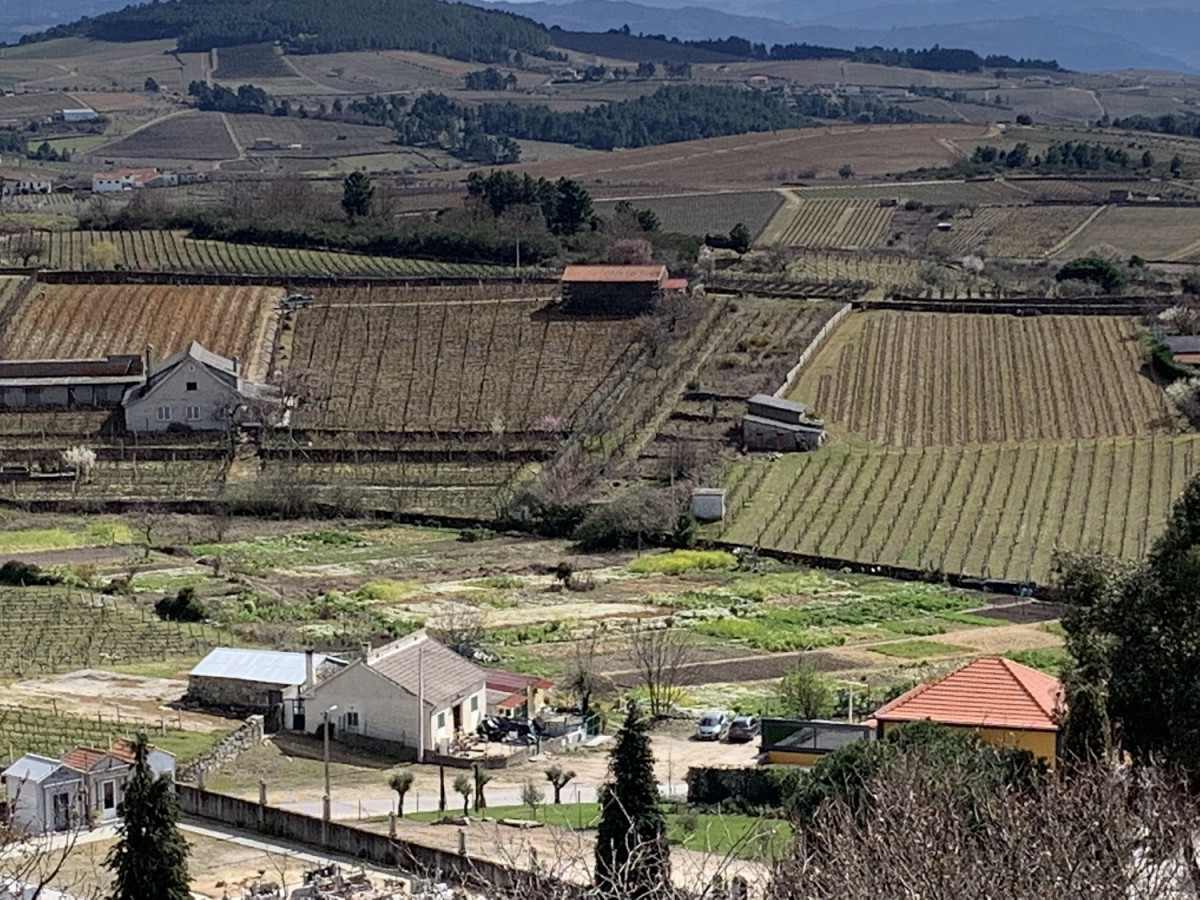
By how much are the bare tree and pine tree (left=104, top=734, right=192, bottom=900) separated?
19027mm

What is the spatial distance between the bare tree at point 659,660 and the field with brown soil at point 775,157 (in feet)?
303

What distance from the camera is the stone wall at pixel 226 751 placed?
42.1 m

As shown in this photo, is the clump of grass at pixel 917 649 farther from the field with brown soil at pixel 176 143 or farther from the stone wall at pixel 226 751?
the field with brown soil at pixel 176 143

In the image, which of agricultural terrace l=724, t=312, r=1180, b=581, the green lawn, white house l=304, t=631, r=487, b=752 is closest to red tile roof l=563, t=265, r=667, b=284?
agricultural terrace l=724, t=312, r=1180, b=581

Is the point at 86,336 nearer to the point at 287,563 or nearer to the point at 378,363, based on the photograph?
the point at 378,363

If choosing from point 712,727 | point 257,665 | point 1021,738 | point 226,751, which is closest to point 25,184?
point 257,665

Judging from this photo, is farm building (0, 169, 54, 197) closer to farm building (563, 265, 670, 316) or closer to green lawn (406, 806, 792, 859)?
farm building (563, 265, 670, 316)

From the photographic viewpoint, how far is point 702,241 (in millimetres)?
Result: 108625

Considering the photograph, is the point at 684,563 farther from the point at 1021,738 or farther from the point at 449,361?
the point at 1021,738

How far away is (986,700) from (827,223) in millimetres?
89713

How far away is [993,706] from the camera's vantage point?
39531 millimetres

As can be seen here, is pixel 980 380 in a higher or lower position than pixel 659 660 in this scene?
higher

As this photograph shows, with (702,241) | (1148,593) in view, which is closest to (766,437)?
(702,241)

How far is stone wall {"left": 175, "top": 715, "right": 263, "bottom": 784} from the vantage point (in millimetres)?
42106
